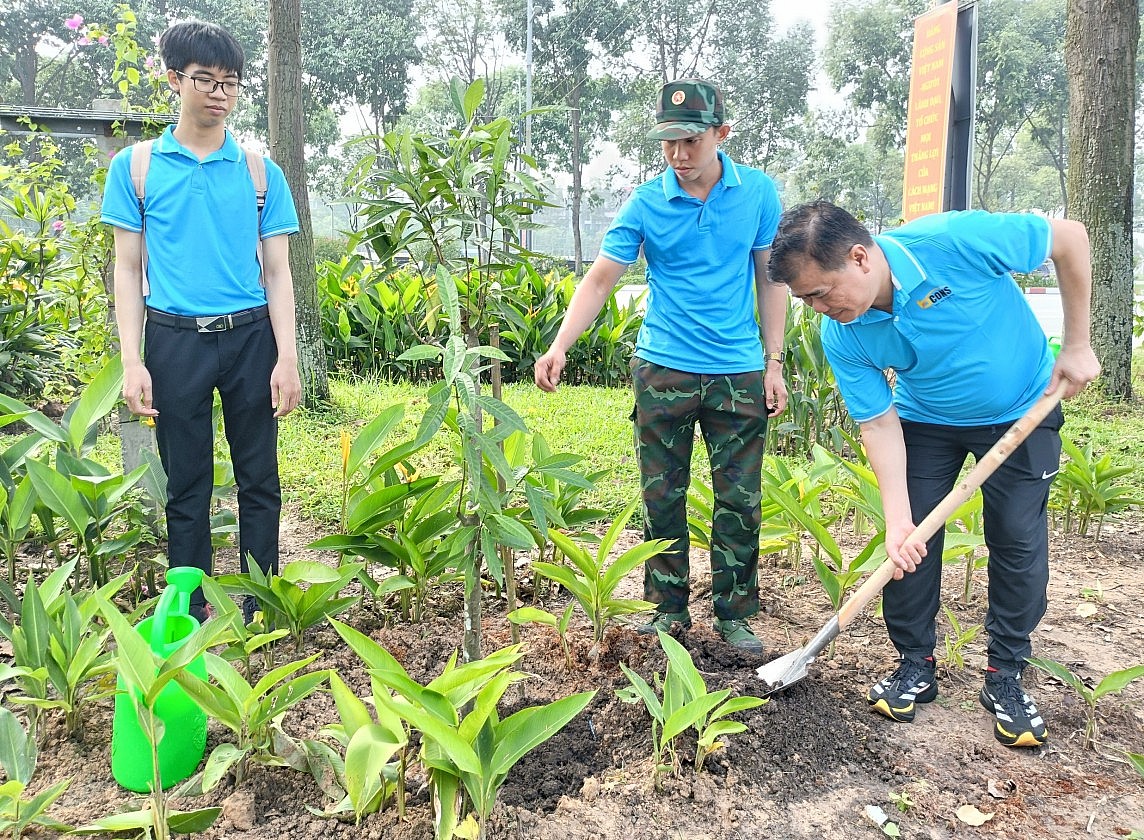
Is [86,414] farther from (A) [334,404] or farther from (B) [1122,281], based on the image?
(B) [1122,281]

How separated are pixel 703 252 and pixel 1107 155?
539cm

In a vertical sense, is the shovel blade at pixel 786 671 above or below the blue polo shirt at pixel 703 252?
below

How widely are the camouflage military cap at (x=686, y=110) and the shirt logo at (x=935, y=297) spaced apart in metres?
0.78

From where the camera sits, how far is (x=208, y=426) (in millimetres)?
2668

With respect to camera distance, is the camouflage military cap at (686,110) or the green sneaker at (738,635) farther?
the green sneaker at (738,635)

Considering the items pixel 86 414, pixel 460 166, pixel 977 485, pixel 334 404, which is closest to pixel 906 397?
pixel 977 485

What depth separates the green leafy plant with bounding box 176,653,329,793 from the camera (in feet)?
6.14

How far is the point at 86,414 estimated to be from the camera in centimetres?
296

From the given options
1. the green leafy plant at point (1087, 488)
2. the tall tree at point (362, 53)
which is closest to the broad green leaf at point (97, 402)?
the green leafy plant at point (1087, 488)

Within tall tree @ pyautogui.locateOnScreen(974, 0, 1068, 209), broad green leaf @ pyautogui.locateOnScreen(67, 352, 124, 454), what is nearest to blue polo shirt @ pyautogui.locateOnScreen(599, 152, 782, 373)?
broad green leaf @ pyautogui.locateOnScreen(67, 352, 124, 454)

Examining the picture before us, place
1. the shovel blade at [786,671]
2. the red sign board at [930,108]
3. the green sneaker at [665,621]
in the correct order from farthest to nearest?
the red sign board at [930,108] < the green sneaker at [665,621] < the shovel blade at [786,671]

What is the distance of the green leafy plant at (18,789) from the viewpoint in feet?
5.44

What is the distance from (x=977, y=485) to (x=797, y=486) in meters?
1.33

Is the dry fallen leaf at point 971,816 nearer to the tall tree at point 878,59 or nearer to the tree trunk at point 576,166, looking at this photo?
the tree trunk at point 576,166
